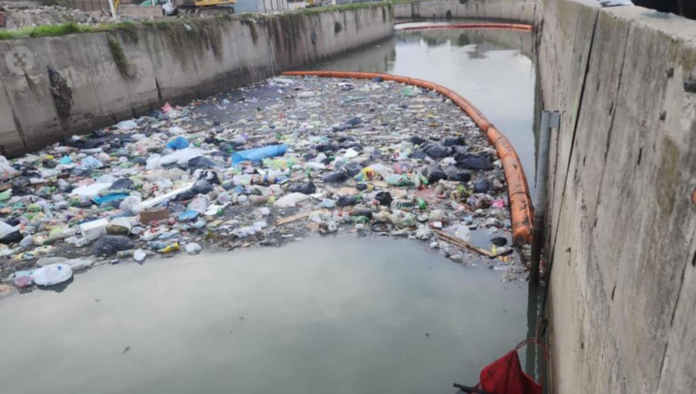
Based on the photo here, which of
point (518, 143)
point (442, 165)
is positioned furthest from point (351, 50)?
point (442, 165)

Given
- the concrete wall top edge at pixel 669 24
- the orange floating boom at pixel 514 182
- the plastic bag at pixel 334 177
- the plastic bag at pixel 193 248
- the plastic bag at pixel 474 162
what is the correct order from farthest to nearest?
the plastic bag at pixel 474 162, the plastic bag at pixel 334 177, the plastic bag at pixel 193 248, the orange floating boom at pixel 514 182, the concrete wall top edge at pixel 669 24

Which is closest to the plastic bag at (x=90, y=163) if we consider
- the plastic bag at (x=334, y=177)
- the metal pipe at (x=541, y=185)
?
the plastic bag at (x=334, y=177)

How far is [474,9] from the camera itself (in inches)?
1326

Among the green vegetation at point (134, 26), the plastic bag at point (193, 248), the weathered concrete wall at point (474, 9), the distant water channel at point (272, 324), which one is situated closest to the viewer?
the distant water channel at point (272, 324)

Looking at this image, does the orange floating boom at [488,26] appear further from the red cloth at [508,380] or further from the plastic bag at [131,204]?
the red cloth at [508,380]

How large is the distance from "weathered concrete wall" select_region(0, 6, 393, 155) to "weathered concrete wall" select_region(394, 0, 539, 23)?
16.1 metres

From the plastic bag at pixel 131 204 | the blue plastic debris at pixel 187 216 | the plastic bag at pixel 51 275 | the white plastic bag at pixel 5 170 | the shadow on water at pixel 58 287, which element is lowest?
the shadow on water at pixel 58 287

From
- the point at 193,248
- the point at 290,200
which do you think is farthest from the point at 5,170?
the point at 290,200

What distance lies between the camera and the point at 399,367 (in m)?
3.13

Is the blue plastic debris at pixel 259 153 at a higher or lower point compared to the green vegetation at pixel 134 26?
lower

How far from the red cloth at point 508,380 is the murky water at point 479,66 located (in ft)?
12.8

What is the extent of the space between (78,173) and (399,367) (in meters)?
5.66

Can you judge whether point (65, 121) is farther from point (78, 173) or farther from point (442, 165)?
point (442, 165)

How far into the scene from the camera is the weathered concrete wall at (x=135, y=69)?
7.48 meters
